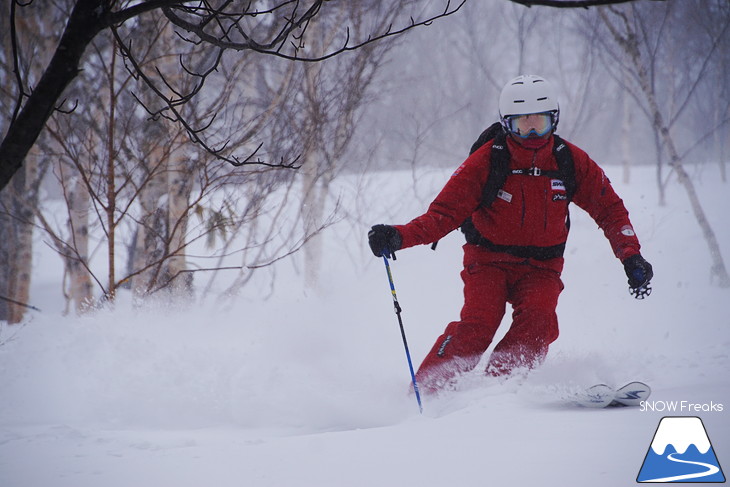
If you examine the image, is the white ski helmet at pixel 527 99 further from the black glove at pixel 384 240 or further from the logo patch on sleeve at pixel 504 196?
the black glove at pixel 384 240

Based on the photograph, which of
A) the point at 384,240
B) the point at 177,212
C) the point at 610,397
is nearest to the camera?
the point at 610,397

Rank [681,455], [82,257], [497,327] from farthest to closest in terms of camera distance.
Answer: [82,257] → [497,327] → [681,455]

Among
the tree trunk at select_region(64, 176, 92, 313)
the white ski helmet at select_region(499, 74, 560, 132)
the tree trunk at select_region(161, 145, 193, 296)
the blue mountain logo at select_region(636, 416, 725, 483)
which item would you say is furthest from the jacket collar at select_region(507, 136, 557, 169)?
the tree trunk at select_region(64, 176, 92, 313)

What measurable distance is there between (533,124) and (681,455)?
2011 mm

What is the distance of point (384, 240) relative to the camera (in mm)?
3365

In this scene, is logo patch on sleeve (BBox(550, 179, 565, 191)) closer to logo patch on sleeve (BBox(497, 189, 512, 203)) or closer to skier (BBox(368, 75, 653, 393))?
skier (BBox(368, 75, 653, 393))

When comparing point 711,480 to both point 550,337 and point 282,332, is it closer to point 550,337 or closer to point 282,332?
point 550,337

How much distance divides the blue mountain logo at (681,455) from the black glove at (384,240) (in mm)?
1630

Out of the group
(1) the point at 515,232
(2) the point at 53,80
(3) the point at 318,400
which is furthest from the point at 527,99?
(2) the point at 53,80

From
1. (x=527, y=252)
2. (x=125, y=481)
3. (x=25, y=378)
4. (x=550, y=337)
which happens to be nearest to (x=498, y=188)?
(x=527, y=252)

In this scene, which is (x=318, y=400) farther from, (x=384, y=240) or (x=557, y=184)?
(x=557, y=184)

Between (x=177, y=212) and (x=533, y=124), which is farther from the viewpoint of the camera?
(x=177, y=212)

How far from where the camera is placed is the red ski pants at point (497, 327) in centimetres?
338

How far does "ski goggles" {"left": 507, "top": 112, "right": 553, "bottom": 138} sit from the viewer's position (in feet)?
11.3
